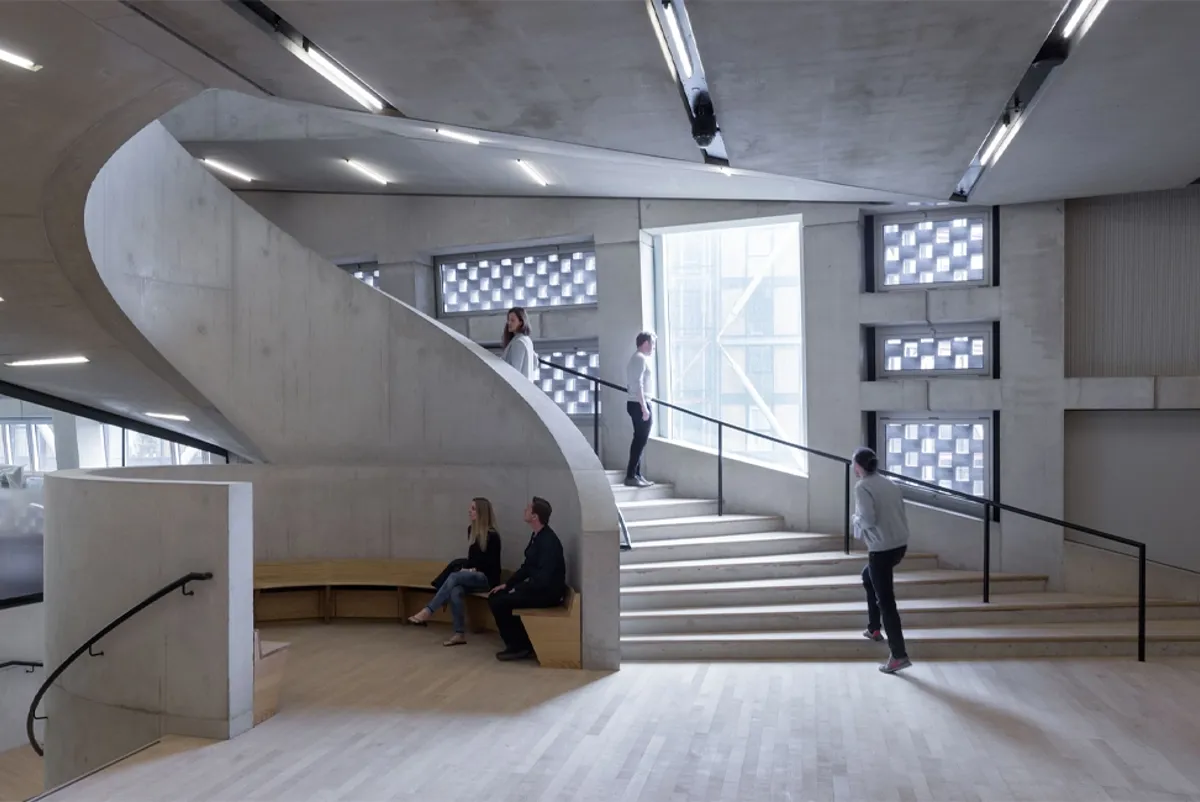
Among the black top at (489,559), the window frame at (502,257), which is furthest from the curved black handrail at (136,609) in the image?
the window frame at (502,257)

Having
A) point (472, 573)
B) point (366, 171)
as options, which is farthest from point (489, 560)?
point (366, 171)

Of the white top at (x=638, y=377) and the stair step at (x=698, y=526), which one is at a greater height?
the white top at (x=638, y=377)

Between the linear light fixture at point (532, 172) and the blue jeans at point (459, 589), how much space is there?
395 centimetres

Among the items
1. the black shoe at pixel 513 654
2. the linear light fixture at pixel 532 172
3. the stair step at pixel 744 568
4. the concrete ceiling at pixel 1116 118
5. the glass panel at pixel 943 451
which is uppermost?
the linear light fixture at pixel 532 172

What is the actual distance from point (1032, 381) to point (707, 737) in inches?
195

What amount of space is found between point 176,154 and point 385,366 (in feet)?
8.64

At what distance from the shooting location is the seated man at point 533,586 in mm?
6781

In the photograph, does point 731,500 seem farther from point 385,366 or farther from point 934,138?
point 934,138

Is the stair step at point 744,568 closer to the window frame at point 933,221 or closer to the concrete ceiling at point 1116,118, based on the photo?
the window frame at point 933,221

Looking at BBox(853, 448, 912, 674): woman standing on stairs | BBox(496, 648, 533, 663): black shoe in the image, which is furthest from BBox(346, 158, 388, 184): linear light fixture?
BBox(853, 448, 912, 674): woman standing on stairs

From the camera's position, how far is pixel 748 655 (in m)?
6.86

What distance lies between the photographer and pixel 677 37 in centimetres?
468

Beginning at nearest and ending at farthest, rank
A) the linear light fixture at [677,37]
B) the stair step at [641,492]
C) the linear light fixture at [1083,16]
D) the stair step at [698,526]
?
the linear light fixture at [1083,16], the linear light fixture at [677,37], the stair step at [698,526], the stair step at [641,492]

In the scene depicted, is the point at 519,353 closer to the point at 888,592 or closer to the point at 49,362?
the point at 888,592
